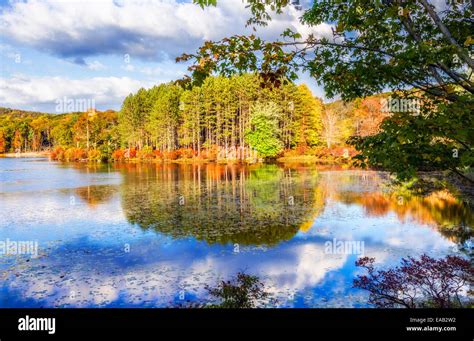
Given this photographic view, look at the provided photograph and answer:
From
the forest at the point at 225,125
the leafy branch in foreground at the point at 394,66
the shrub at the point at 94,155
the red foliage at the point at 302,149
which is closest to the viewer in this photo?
the leafy branch in foreground at the point at 394,66

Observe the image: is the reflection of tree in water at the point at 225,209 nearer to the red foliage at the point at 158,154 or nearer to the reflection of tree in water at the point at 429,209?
the reflection of tree in water at the point at 429,209

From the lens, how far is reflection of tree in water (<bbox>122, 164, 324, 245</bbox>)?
1466 centimetres

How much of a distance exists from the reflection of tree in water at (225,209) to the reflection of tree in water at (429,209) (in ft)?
8.52

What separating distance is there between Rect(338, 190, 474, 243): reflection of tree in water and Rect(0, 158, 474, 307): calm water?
2.2 inches

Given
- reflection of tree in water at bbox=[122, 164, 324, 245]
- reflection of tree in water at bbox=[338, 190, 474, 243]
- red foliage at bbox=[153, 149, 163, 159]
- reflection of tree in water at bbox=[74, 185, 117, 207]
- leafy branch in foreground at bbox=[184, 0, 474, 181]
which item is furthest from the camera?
red foliage at bbox=[153, 149, 163, 159]

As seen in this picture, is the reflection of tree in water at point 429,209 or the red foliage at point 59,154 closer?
the reflection of tree in water at point 429,209

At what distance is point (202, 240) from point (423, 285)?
7284 millimetres

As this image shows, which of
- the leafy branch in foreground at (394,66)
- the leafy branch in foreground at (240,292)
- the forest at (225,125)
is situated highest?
the forest at (225,125)

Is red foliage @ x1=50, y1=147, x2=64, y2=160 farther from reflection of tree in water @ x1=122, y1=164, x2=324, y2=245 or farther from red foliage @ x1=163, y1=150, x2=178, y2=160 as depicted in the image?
reflection of tree in water @ x1=122, y1=164, x2=324, y2=245

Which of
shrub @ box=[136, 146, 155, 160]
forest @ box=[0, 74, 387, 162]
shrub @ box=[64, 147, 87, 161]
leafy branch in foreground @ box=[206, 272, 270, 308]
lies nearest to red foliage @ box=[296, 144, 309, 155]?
forest @ box=[0, 74, 387, 162]

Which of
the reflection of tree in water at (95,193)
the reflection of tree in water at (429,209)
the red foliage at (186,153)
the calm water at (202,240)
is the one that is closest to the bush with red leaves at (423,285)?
the calm water at (202,240)

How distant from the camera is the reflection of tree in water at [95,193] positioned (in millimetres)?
22320

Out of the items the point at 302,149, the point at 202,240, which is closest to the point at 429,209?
the point at 202,240

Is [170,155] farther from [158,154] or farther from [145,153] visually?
[145,153]
